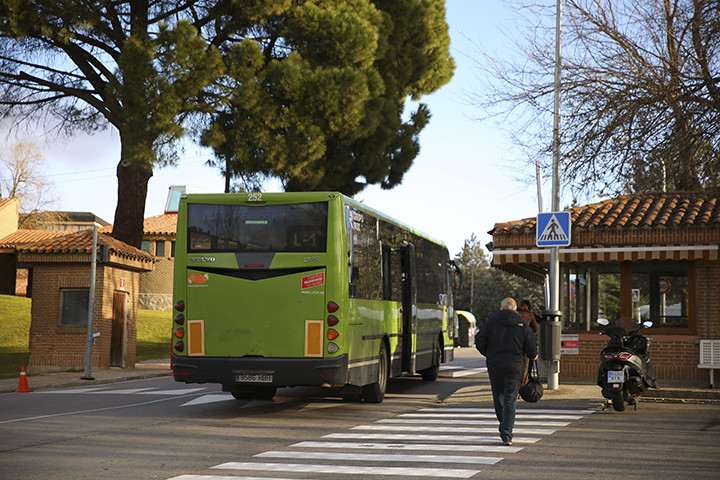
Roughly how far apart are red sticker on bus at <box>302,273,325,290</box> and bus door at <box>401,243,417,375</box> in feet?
14.7

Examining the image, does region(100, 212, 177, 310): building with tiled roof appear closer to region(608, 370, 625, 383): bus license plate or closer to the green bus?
the green bus

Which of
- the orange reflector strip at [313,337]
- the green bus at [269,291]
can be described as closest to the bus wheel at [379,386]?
the green bus at [269,291]

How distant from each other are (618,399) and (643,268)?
610cm

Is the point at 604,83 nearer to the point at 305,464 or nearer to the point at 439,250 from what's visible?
the point at 439,250

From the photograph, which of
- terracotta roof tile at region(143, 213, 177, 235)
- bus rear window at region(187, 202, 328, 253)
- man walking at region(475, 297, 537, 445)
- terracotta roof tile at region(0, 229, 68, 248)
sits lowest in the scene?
man walking at region(475, 297, 537, 445)

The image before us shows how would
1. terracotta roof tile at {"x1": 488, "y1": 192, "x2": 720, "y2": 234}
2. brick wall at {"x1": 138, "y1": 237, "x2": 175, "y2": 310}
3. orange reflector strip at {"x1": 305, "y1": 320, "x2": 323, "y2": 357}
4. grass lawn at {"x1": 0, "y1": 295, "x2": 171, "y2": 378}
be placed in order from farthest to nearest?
brick wall at {"x1": 138, "y1": 237, "x2": 175, "y2": 310} < grass lawn at {"x1": 0, "y1": 295, "x2": 171, "y2": 378} < terracotta roof tile at {"x1": 488, "y1": 192, "x2": 720, "y2": 234} < orange reflector strip at {"x1": 305, "y1": 320, "x2": 323, "y2": 357}

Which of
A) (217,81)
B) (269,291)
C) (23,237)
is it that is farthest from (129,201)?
(23,237)

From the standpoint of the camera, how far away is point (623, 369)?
42.5ft

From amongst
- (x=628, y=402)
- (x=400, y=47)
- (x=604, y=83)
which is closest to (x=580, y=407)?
(x=628, y=402)

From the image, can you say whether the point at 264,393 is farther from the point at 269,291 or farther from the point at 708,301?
the point at 708,301

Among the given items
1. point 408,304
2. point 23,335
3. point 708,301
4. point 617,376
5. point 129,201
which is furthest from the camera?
point 23,335

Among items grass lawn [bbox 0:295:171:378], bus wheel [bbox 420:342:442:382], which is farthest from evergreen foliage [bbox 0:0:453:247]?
bus wheel [bbox 420:342:442:382]

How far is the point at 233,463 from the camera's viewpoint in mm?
8445

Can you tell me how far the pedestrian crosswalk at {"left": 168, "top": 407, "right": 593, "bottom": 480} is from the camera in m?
7.94
